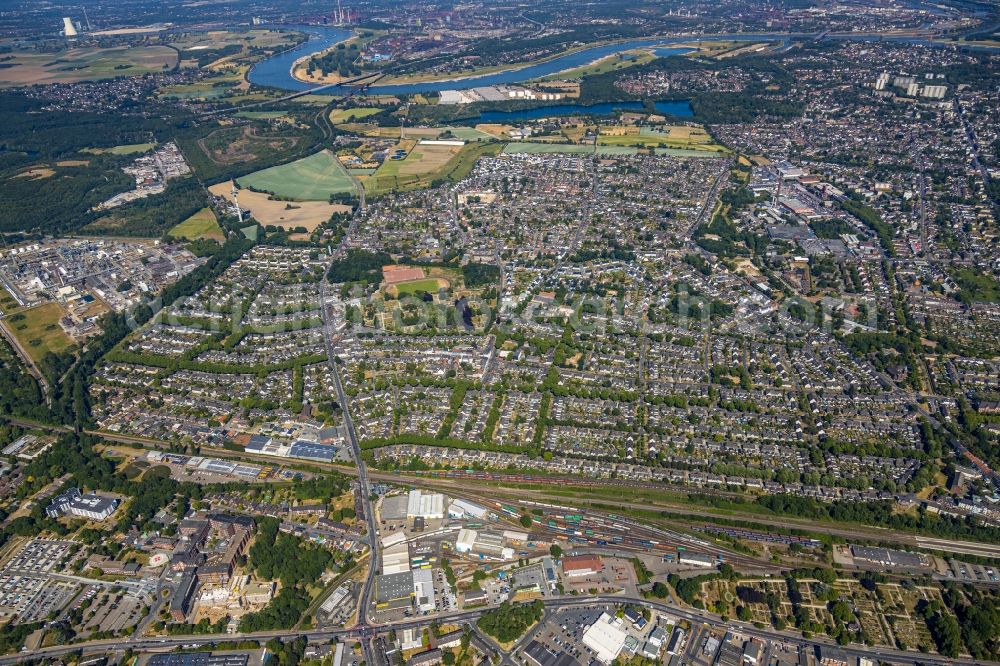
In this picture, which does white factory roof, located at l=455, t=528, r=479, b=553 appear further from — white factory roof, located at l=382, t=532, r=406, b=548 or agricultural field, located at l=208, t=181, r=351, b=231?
agricultural field, located at l=208, t=181, r=351, b=231

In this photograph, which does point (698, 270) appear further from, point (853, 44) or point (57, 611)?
point (853, 44)

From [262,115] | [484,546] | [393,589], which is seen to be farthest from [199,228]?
[484,546]

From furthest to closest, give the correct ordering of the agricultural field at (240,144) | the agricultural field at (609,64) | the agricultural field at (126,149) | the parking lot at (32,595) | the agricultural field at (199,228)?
the agricultural field at (609,64) < the agricultural field at (126,149) < the agricultural field at (240,144) < the agricultural field at (199,228) < the parking lot at (32,595)

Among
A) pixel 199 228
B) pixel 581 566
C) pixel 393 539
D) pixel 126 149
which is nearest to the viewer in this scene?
pixel 581 566

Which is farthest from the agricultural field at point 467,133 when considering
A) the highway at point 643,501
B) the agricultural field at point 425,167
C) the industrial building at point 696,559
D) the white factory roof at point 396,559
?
the industrial building at point 696,559

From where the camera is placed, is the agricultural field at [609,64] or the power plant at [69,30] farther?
the power plant at [69,30]

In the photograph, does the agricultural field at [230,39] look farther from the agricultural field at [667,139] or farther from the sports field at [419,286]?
the sports field at [419,286]

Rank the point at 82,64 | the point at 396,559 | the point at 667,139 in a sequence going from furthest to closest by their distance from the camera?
the point at 82,64
the point at 667,139
the point at 396,559

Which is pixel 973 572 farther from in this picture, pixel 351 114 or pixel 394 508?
pixel 351 114

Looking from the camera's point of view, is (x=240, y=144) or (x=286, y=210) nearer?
(x=286, y=210)
